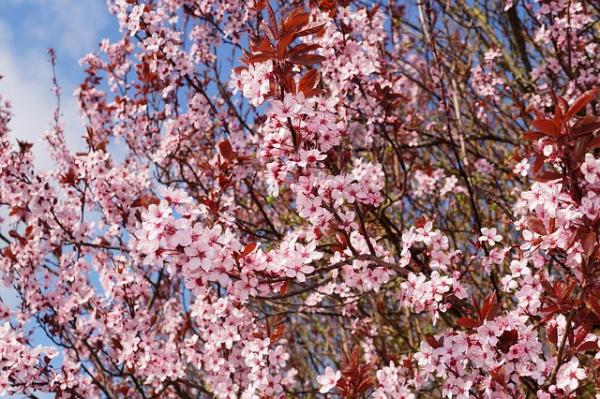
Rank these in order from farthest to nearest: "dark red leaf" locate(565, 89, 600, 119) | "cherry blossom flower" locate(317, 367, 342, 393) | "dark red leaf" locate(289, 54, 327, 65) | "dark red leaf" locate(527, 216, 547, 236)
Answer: "cherry blossom flower" locate(317, 367, 342, 393), "dark red leaf" locate(289, 54, 327, 65), "dark red leaf" locate(527, 216, 547, 236), "dark red leaf" locate(565, 89, 600, 119)

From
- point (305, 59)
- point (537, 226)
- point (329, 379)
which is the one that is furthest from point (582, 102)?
point (329, 379)

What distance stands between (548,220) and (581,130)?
0.43m

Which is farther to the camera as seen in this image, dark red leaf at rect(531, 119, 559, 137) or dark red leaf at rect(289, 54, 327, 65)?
dark red leaf at rect(289, 54, 327, 65)

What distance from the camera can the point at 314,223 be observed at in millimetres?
2533

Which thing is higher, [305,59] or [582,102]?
[305,59]

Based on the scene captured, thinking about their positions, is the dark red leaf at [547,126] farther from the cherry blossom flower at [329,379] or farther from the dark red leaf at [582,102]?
the cherry blossom flower at [329,379]

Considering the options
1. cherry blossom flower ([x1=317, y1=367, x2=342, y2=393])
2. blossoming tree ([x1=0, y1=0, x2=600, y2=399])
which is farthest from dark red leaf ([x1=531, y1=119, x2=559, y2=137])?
cherry blossom flower ([x1=317, y1=367, x2=342, y2=393])

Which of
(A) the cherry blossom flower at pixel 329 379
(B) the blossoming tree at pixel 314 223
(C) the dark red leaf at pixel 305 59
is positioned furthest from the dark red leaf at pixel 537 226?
(A) the cherry blossom flower at pixel 329 379

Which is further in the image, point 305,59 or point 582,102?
point 305,59

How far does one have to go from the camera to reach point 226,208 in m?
3.97

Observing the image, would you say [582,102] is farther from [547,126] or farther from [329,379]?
[329,379]

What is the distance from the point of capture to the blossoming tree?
2.28 m

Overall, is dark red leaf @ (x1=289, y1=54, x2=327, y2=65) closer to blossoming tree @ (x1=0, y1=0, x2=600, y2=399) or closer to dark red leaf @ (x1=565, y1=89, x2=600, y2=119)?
blossoming tree @ (x1=0, y1=0, x2=600, y2=399)

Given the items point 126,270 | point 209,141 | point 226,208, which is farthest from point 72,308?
point 209,141
